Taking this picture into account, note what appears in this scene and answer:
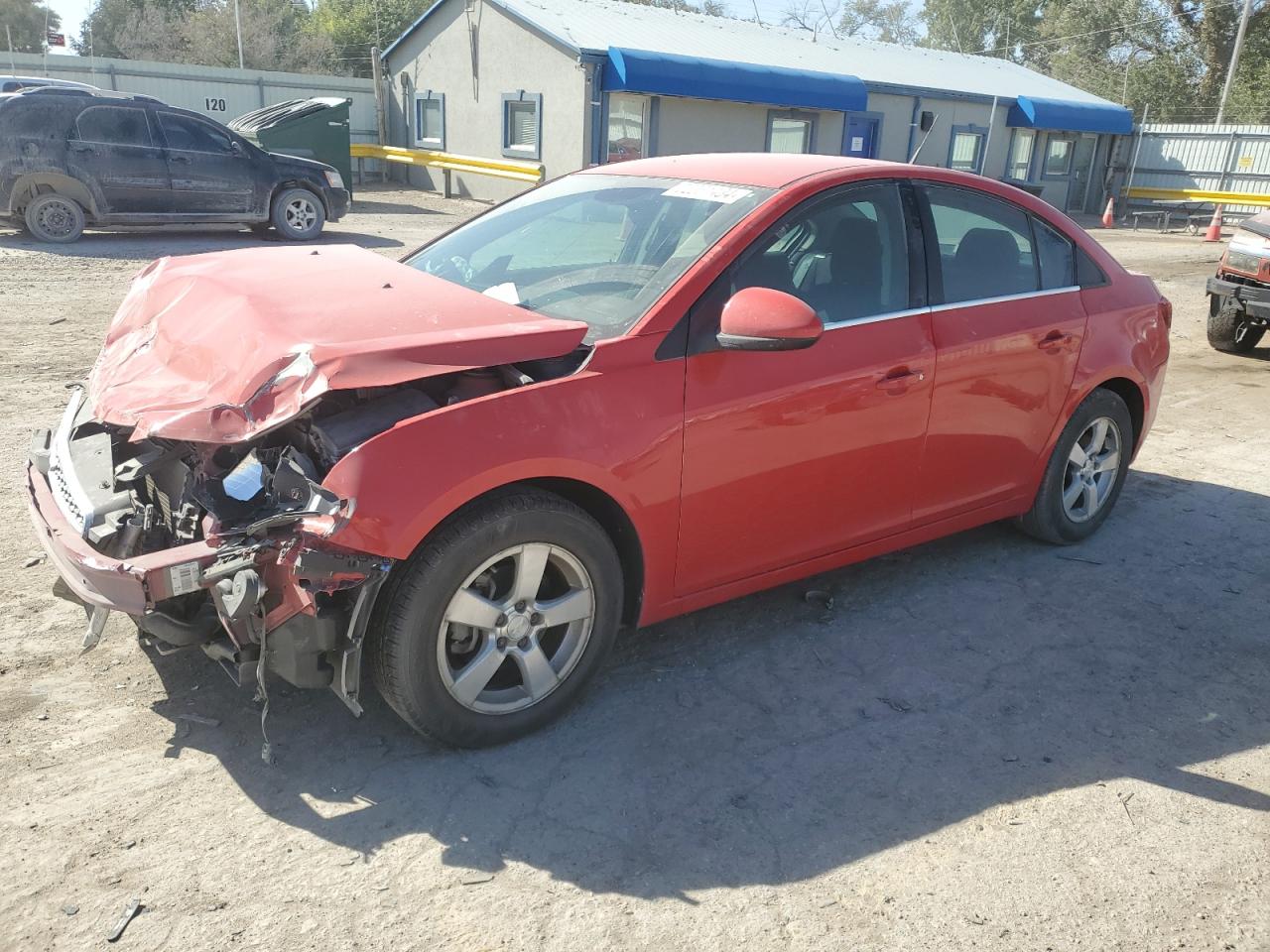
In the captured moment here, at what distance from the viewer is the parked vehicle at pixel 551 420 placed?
2930mm

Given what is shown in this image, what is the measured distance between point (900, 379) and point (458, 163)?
1969cm

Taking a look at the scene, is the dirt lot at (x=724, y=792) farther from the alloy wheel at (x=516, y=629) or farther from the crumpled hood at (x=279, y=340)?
the crumpled hood at (x=279, y=340)

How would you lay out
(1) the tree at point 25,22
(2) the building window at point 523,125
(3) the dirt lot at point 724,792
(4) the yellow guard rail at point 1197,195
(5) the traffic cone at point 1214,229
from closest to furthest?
(3) the dirt lot at point 724,792 < (2) the building window at point 523,125 < (5) the traffic cone at point 1214,229 < (4) the yellow guard rail at point 1197,195 < (1) the tree at point 25,22

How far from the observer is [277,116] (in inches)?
750

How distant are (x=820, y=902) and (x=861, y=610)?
1.84 m

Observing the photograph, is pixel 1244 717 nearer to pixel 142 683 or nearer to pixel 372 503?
pixel 372 503

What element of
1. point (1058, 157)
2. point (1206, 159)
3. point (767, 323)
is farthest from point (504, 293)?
point (1206, 159)

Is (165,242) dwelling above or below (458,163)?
below

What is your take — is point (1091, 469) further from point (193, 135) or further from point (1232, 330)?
point (193, 135)

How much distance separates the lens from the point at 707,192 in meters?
3.95

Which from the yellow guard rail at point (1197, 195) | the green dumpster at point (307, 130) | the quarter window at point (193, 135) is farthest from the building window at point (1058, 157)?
the quarter window at point (193, 135)

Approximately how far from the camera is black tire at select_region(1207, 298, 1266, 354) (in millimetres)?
10047

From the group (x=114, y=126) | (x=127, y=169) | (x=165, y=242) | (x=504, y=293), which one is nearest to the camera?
(x=504, y=293)

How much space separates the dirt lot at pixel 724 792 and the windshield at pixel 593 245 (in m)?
1.37
